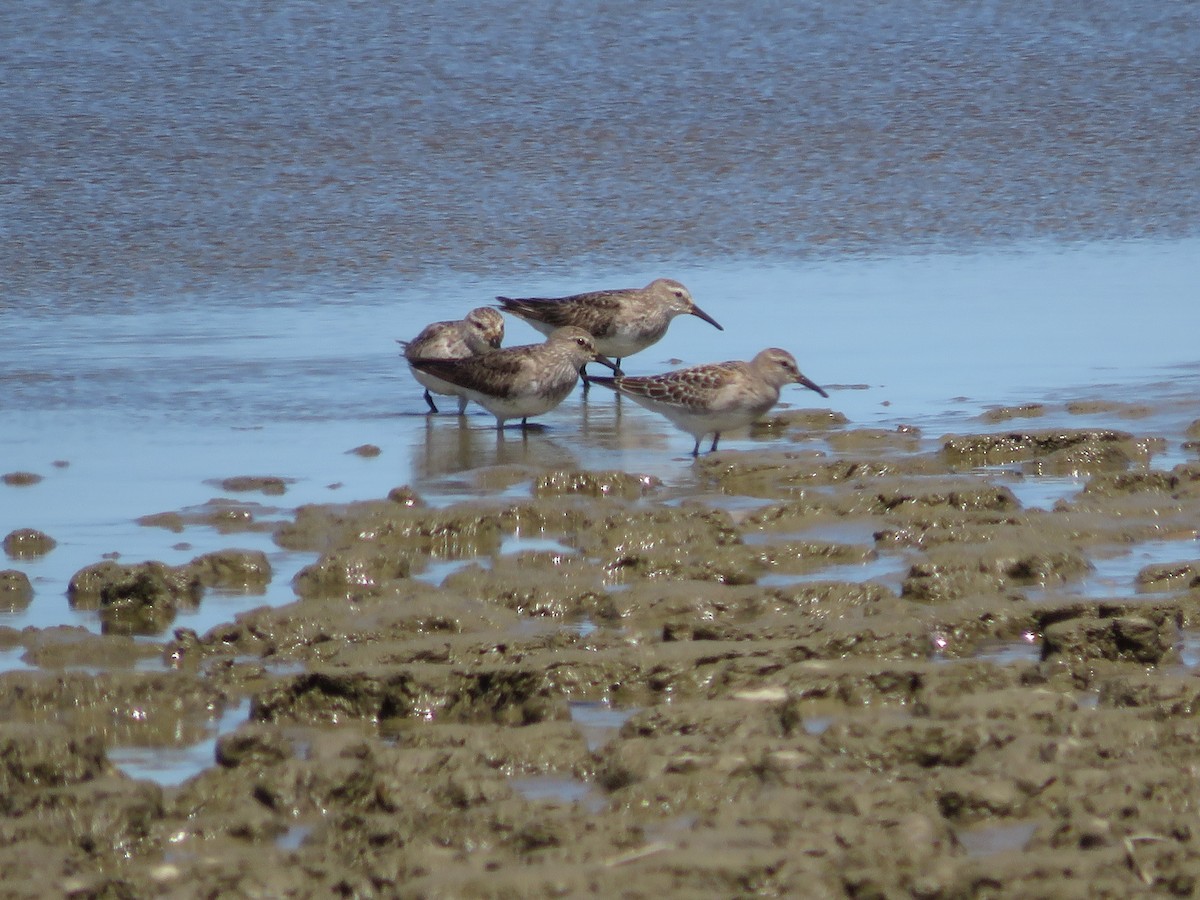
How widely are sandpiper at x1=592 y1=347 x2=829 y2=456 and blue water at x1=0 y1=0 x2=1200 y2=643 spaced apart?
239 mm

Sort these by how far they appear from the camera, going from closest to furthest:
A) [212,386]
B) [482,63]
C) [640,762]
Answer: [640,762] → [212,386] → [482,63]

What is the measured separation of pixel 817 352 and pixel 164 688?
640 cm

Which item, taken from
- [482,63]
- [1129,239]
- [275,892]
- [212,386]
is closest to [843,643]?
[275,892]

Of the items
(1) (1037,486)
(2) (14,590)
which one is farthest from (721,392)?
(2) (14,590)

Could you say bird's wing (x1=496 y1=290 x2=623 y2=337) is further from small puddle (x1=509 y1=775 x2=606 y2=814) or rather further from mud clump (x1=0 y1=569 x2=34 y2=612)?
small puddle (x1=509 y1=775 x2=606 y2=814)

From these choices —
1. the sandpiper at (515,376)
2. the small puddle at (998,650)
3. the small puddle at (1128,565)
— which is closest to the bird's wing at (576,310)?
the sandpiper at (515,376)

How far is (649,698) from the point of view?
5535mm

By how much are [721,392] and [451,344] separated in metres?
1.83

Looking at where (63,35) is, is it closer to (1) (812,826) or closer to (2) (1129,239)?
(2) (1129,239)

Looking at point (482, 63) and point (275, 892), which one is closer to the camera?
point (275, 892)

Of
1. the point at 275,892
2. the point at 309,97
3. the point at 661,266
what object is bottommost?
the point at 275,892

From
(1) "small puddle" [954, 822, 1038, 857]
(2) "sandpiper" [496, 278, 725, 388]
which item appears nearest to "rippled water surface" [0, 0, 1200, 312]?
(2) "sandpiper" [496, 278, 725, 388]

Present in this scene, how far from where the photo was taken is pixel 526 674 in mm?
5512

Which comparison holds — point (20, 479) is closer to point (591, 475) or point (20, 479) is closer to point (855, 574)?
point (591, 475)
